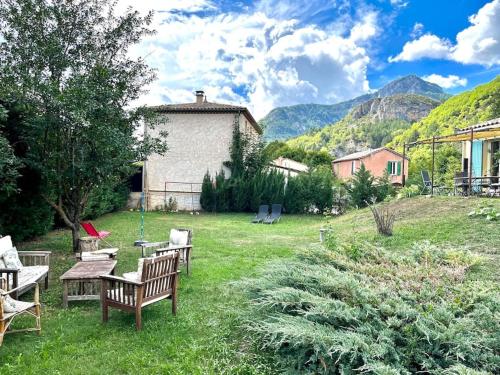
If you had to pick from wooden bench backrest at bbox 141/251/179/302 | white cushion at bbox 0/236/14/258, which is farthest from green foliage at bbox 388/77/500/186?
white cushion at bbox 0/236/14/258

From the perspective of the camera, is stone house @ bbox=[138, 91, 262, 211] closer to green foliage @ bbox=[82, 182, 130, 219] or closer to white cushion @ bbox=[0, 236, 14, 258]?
green foliage @ bbox=[82, 182, 130, 219]

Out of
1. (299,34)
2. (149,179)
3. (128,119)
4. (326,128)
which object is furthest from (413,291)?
(326,128)

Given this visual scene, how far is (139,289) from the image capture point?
4.37m

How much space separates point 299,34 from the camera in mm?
26281

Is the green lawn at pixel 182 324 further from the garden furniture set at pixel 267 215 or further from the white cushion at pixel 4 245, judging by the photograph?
the garden furniture set at pixel 267 215

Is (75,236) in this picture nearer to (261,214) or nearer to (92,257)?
(92,257)

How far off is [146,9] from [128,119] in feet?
9.06

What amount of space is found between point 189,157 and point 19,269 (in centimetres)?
1720

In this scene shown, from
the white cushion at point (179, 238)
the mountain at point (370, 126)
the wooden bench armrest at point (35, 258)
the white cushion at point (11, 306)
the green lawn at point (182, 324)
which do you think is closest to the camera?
the green lawn at point (182, 324)

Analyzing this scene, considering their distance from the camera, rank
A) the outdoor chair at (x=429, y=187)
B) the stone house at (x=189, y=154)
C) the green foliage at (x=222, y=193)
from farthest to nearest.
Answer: the stone house at (x=189, y=154) < the green foliage at (x=222, y=193) < the outdoor chair at (x=429, y=187)

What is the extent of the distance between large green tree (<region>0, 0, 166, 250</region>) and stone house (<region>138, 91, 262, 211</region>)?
12.7 m

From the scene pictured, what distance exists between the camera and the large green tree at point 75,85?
745cm

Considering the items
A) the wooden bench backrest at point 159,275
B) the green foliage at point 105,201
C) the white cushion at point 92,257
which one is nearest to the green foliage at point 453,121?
the green foliage at point 105,201

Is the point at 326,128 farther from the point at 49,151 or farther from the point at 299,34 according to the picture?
the point at 49,151
